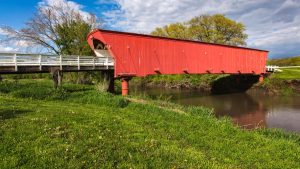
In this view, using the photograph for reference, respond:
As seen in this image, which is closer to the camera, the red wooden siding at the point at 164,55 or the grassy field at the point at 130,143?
the grassy field at the point at 130,143

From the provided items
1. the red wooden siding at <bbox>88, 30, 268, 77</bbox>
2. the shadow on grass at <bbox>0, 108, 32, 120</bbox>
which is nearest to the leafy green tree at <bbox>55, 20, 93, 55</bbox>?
the red wooden siding at <bbox>88, 30, 268, 77</bbox>

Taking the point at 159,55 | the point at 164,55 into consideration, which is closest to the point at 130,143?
the point at 159,55

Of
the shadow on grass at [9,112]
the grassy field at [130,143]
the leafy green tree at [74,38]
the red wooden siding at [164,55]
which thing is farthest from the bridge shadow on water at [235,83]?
the shadow on grass at [9,112]

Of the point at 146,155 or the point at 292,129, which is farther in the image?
the point at 292,129

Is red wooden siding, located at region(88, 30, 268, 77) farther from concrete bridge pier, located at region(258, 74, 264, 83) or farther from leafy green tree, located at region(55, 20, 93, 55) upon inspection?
leafy green tree, located at region(55, 20, 93, 55)

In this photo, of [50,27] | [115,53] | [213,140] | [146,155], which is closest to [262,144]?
[213,140]

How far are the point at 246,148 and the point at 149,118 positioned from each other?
4242 mm

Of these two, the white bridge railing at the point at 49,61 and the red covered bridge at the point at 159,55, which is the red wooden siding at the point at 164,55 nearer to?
the red covered bridge at the point at 159,55

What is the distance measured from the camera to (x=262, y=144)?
9727 millimetres

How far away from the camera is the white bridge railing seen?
1711 cm

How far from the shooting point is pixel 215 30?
54.0 m

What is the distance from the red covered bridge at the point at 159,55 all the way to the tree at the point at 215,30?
20172 mm

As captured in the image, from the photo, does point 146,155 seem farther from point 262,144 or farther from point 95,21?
point 95,21

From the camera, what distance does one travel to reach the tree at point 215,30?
54156 millimetres
